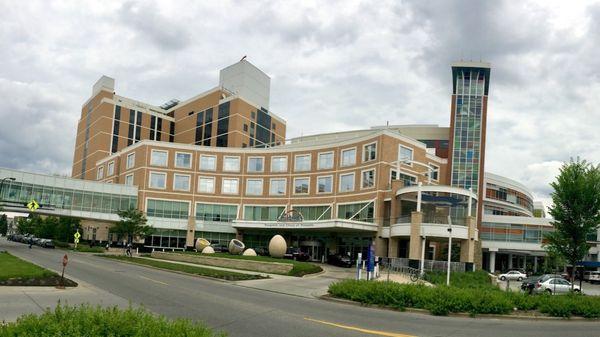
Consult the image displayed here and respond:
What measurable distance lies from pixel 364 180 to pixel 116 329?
58.1 m

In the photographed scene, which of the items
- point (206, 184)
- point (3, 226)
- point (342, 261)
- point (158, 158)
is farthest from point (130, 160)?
point (3, 226)

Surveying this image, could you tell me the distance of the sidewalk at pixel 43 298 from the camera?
15.8m

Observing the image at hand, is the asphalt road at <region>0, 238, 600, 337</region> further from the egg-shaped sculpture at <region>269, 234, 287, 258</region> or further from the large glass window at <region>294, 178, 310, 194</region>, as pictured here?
the large glass window at <region>294, 178, 310, 194</region>

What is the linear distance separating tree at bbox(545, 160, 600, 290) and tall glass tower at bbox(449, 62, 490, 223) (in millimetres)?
51056

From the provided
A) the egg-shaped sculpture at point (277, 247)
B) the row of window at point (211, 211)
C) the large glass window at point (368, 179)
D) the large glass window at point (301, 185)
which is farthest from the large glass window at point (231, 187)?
the egg-shaped sculpture at point (277, 247)

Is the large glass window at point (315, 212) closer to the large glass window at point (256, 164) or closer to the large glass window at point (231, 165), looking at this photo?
the large glass window at point (256, 164)

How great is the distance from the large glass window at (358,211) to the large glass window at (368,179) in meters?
2.24

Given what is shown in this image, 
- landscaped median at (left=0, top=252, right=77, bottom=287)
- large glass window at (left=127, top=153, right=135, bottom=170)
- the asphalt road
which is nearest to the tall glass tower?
large glass window at (left=127, top=153, right=135, bottom=170)

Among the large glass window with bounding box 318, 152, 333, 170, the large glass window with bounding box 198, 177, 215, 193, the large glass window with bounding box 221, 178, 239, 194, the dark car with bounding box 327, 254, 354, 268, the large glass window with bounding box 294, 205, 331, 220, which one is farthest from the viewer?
the large glass window with bounding box 198, 177, 215, 193

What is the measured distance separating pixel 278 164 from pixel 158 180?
60.8ft

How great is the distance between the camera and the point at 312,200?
7225 cm

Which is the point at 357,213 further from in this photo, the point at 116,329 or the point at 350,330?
the point at 116,329

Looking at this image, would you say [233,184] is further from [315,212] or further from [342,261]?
[342,261]

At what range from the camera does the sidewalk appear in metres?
15.8
